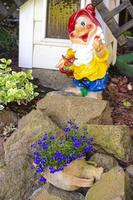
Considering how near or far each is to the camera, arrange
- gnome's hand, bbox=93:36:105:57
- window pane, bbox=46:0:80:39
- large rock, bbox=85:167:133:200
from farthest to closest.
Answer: window pane, bbox=46:0:80:39, gnome's hand, bbox=93:36:105:57, large rock, bbox=85:167:133:200

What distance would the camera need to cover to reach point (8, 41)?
564cm

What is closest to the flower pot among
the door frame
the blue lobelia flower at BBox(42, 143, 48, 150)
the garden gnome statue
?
the blue lobelia flower at BBox(42, 143, 48, 150)

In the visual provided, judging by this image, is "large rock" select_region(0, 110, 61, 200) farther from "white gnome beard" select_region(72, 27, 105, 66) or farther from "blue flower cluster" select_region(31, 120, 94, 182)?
"white gnome beard" select_region(72, 27, 105, 66)

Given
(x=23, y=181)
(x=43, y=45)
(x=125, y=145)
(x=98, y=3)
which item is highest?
(x=98, y=3)

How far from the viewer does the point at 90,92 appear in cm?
408

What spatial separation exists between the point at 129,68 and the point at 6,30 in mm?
1889

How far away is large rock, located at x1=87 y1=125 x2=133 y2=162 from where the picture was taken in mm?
3480

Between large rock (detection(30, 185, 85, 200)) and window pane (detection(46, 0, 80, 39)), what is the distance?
1.79m

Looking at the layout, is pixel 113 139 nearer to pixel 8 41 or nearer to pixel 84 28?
pixel 84 28

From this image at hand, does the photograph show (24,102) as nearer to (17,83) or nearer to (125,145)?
(17,83)

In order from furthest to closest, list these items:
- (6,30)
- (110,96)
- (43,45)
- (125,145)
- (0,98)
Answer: (6,30), (43,45), (110,96), (0,98), (125,145)

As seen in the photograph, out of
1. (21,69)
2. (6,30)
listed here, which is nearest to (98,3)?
(21,69)

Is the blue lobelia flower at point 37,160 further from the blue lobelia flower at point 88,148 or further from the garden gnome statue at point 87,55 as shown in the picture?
the garden gnome statue at point 87,55

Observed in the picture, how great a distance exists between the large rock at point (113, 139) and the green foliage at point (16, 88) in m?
0.78
